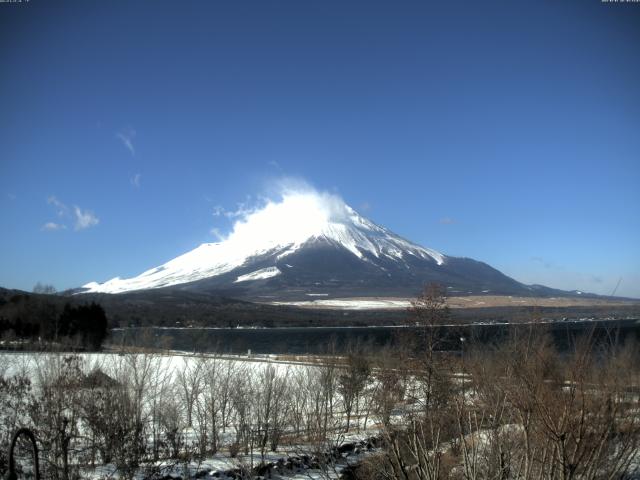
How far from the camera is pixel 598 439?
5832mm

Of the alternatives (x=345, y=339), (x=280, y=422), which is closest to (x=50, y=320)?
(x=280, y=422)

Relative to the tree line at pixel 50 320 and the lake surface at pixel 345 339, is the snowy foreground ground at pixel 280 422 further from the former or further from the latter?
the tree line at pixel 50 320

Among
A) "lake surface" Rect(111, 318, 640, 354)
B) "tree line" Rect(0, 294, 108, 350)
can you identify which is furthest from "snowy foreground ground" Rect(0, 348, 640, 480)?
"tree line" Rect(0, 294, 108, 350)

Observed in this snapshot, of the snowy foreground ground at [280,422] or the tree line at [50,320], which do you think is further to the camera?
the tree line at [50,320]

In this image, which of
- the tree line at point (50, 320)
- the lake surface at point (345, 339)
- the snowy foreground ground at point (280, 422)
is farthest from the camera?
the tree line at point (50, 320)

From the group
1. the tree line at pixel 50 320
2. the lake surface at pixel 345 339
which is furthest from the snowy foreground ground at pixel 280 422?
the tree line at pixel 50 320

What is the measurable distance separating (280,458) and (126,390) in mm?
6115

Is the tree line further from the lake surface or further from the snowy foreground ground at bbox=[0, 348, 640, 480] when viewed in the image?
the snowy foreground ground at bbox=[0, 348, 640, 480]

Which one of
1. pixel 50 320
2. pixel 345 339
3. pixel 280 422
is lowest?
pixel 345 339

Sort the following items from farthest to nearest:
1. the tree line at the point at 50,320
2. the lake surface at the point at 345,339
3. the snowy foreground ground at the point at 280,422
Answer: the tree line at the point at 50,320
the lake surface at the point at 345,339
the snowy foreground ground at the point at 280,422

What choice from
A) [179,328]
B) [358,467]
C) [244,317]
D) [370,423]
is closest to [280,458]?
[358,467]

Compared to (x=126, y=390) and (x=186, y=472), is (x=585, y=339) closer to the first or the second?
(x=186, y=472)

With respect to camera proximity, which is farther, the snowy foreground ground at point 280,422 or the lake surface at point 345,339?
the lake surface at point 345,339

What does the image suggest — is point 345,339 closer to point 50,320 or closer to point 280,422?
point 50,320
